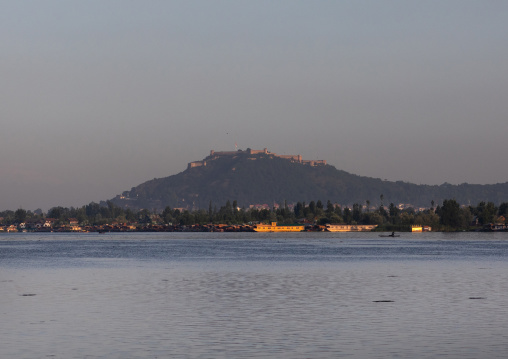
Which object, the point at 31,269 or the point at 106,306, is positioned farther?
the point at 31,269

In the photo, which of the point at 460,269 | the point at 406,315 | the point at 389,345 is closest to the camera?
the point at 389,345

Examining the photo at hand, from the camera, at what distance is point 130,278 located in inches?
3521

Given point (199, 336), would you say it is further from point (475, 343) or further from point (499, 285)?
point (499, 285)

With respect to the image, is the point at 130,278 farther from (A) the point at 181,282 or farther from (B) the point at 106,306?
(B) the point at 106,306

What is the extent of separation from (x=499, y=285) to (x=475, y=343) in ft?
125

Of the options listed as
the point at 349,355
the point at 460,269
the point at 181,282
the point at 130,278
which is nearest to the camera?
the point at 349,355

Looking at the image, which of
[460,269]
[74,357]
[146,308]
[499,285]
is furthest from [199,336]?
[460,269]

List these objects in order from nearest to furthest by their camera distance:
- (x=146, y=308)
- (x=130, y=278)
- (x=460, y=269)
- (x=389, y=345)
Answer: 1. (x=389, y=345)
2. (x=146, y=308)
3. (x=130, y=278)
4. (x=460, y=269)

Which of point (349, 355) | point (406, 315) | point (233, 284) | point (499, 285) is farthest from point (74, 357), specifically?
point (499, 285)

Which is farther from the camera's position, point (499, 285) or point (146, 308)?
point (499, 285)

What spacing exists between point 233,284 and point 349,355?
141 ft

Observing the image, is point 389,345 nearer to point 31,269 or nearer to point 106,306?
point 106,306

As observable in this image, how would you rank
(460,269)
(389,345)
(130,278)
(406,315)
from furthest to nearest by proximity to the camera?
(460,269) → (130,278) → (406,315) → (389,345)

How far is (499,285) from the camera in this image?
249ft
